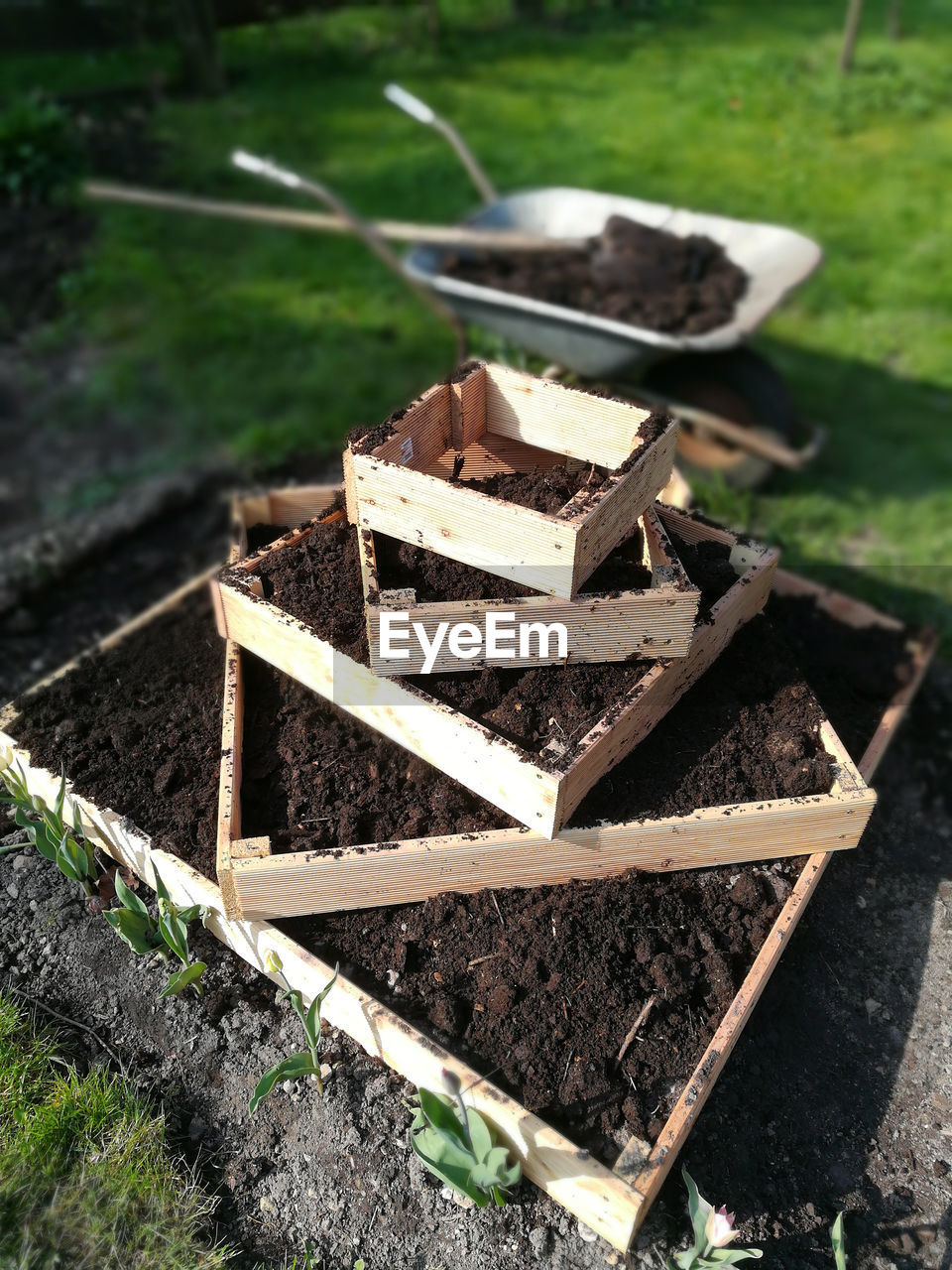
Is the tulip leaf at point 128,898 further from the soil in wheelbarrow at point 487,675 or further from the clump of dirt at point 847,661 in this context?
the clump of dirt at point 847,661

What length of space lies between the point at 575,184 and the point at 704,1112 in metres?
7.69

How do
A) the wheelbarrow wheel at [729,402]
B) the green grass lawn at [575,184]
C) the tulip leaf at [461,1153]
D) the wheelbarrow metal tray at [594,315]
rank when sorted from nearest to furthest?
the tulip leaf at [461,1153] → the wheelbarrow metal tray at [594,315] → the wheelbarrow wheel at [729,402] → the green grass lawn at [575,184]

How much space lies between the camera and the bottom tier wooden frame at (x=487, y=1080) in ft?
7.34

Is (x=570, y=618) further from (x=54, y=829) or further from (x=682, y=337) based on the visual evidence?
(x=682, y=337)

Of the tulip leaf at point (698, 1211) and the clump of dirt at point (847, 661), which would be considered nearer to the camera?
the tulip leaf at point (698, 1211)

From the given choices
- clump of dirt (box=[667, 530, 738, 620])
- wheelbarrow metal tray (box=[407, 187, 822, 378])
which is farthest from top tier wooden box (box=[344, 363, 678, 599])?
wheelbarrow metal tray (box=[407, 187, 822, 378])

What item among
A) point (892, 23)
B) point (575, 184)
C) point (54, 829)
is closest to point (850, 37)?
point (892, 23)

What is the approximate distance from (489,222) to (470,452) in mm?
3088

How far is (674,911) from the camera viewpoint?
272cm

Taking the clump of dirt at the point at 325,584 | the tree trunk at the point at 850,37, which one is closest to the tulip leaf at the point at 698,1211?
the clump of dirt at the point at 325,584

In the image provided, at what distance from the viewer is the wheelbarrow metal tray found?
185 inches

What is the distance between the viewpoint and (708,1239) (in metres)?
2.10

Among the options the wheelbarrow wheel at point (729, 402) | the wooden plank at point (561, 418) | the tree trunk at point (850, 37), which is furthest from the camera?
the tree trunk at point (850, 37)

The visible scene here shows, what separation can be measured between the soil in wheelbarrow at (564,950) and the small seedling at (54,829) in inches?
5.5
